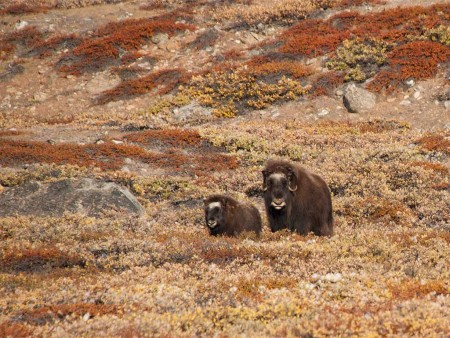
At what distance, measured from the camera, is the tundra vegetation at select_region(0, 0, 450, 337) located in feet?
23.2

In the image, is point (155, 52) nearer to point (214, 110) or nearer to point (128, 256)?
point (214, 110)

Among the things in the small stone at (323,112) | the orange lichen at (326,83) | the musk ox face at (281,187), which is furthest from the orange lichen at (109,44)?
the musk ox face at (281,187)

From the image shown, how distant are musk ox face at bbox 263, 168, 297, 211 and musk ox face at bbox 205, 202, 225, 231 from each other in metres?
2.02

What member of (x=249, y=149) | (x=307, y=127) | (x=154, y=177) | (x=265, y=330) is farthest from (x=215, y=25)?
(x=265, y=330)

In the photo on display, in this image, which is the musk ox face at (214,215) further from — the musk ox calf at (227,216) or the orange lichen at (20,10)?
the orange lichen at (20,10)

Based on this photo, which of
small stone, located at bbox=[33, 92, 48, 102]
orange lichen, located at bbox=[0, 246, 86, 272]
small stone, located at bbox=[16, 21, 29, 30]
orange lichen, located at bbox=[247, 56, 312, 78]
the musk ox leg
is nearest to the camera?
orange lichen, located at bbox=[0, 246, 86, 272]

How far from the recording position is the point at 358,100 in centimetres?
3189

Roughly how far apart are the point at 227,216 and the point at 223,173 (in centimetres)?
918

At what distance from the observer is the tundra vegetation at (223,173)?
7.07 m

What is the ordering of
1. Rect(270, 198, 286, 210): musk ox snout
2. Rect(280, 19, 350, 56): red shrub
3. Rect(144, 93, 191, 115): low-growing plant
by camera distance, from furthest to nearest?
Rect(280, 19, 350, 56): red shrub → Rect(144, 93, 191, 115): low-growing plant → Rect(270, 198, 286, 210): musk ox snout

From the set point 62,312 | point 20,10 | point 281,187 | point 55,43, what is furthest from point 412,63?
point 20,10

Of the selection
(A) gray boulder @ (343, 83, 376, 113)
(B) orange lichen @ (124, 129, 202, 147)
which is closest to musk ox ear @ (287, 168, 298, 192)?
(B) orange lichen @ (124, 129, 202, 147)

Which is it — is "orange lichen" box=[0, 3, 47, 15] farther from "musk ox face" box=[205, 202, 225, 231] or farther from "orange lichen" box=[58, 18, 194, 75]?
"musk ox face" box=[205, 202, 225, 231]

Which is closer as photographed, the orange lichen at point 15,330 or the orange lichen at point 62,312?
the orange lichen at point 15,330
